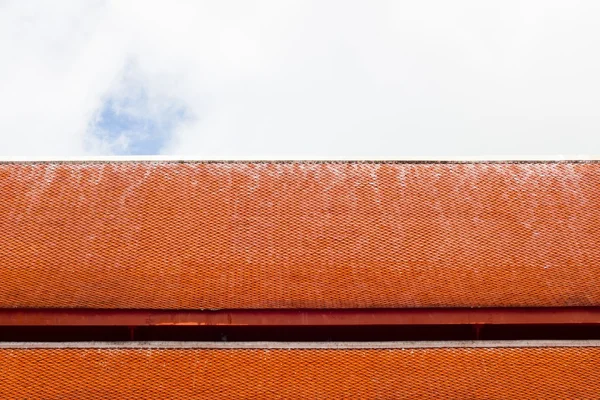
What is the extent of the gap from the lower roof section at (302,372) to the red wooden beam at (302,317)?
0.39m

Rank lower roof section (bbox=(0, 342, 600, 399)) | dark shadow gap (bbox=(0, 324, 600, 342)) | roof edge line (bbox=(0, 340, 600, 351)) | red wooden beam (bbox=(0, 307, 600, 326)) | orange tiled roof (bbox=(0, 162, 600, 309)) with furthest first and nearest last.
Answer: orange tiled roof (bbox=(0, 162, 600, 309)), dark shadow gap (bbox=(0, 324, 600, 342)), red wooden beam (bbox=(0, 307, 600, 326)), roof edge line (bbox=(0, 340, 600, 351)), lower roof section (bbox=(0, 342, 600, 399))

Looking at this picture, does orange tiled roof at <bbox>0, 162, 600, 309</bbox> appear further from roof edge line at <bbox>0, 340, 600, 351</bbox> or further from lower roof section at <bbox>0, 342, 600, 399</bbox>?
lower roof section at <bbox>0, 342, 600, 399</bbox>

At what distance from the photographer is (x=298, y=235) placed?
12945mm

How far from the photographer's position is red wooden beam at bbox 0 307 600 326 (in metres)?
11.3

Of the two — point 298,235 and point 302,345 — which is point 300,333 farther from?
point 298,235

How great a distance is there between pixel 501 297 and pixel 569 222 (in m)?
2.54

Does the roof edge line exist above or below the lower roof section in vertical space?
above

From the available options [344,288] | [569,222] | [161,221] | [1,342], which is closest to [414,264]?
[344,288]

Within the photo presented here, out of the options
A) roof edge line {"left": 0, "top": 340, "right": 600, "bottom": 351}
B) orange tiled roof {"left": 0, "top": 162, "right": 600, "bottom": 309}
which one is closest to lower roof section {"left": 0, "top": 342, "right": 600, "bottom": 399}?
roof edge line {"left": 0, "top": 340, "right": 600, "bottom": 351}

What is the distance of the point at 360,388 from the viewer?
33.8ft

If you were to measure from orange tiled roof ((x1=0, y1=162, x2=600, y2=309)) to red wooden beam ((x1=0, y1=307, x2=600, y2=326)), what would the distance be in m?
0.13

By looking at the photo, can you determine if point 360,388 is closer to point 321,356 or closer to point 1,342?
point 321,356

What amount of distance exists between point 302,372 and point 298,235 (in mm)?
2957

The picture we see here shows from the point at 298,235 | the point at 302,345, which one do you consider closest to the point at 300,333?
the point at 302,345
